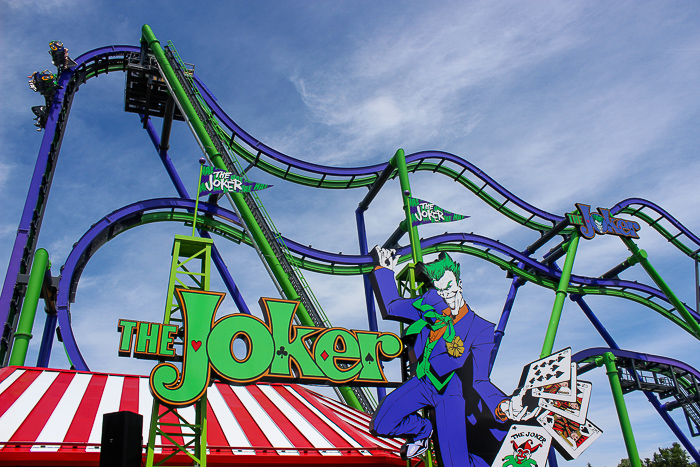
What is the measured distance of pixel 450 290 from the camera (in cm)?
977

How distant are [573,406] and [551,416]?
1.39ft

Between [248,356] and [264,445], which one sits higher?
[248,356]

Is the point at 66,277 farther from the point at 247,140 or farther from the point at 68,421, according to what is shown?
the point at 247,140

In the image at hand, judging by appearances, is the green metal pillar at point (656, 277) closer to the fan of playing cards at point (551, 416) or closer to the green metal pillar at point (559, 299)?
the green metal pillar at point (559, 299)

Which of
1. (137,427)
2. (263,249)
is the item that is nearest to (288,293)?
(263,249)

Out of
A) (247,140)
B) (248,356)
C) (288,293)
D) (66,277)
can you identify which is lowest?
(248,356)

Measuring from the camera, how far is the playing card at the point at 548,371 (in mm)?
9320

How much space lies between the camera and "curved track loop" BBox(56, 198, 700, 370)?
40.5 feet

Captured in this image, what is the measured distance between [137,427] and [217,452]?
13.2 ft

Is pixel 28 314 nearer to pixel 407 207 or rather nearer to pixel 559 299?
pixel 407 207

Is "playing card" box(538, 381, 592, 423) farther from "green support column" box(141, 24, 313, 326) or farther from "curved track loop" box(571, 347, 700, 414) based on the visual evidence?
"curved track loop" box(571, 347, 700, 414)

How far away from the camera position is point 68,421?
325 inches

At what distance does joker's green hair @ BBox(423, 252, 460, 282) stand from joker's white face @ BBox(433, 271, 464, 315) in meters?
0.07

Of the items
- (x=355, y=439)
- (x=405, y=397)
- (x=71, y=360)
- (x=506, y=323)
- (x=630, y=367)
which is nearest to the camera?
(x=405, y=397)
